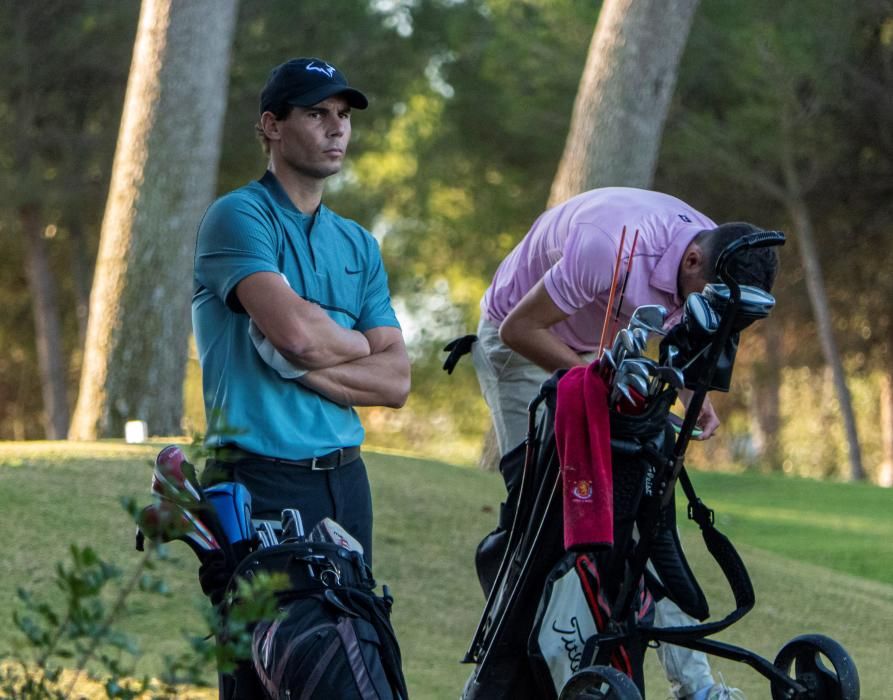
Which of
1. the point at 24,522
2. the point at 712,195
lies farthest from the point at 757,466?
the point at 24,522

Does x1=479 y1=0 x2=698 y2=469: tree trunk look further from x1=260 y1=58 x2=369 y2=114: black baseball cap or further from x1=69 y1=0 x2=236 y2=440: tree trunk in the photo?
x1=260 y1=58 x2=369 y2=114: black baseball cap

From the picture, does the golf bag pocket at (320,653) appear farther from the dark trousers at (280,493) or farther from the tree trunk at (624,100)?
the tree trunk at (624,100)

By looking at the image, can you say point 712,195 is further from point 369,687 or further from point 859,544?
point 369,687

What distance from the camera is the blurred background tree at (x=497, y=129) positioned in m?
19.0

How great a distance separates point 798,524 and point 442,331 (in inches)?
659

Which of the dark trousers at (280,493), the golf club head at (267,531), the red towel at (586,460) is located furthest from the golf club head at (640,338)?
the golf club head at (267,531)

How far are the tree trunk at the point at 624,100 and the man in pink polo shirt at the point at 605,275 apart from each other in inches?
252

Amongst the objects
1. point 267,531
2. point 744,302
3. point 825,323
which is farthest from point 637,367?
point 825,323

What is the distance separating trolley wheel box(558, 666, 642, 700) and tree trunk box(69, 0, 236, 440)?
730cm

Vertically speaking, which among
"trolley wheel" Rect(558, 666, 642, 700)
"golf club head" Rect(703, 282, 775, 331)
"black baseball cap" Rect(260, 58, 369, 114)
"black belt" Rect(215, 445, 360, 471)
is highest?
"black baseball cap" Rect(260, 58, 369, 114)

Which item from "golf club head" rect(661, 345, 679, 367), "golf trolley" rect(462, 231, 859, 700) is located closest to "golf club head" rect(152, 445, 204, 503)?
"golf trolley" rect(462, 231, 859, 700)

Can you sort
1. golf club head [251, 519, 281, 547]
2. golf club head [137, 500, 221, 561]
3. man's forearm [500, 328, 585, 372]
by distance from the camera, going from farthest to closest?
man's forearm [500, 328, 585, 372]
golf club head [251, 519, 281, 547]
golf club head [137, 500, 221, 561]

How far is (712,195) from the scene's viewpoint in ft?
70.9

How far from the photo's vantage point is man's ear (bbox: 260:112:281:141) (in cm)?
375
